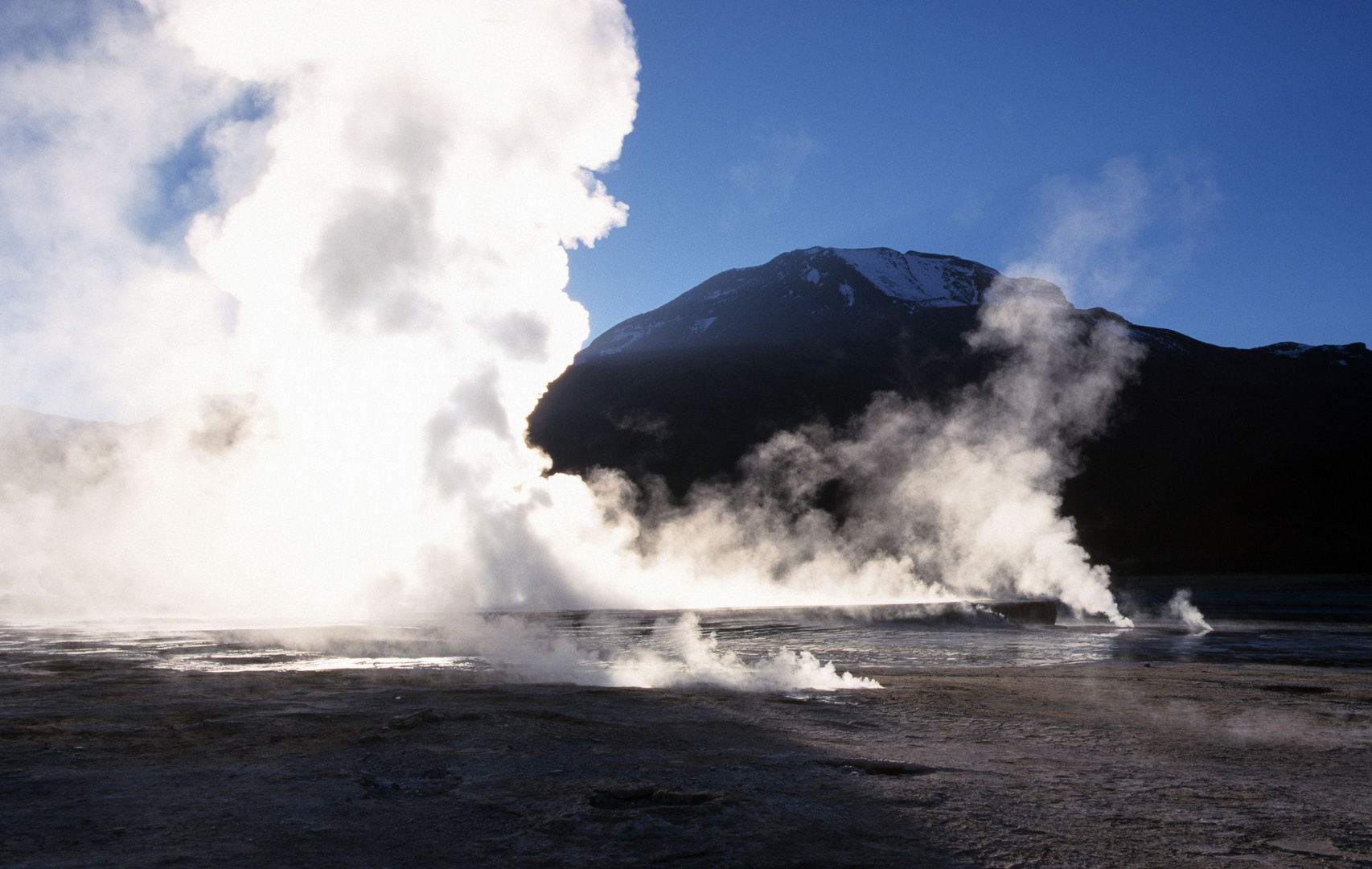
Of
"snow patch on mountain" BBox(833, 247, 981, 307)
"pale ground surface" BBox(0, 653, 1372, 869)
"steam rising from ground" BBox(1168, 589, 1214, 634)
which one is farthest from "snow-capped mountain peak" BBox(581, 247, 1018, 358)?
"pale ground surface" BBox(0, 653, 1372, 869)

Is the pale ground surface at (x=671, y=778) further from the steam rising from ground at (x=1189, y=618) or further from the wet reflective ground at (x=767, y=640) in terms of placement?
the steam rising from ground at (x=1189, y=618)

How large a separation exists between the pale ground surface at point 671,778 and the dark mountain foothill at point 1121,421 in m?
66.3

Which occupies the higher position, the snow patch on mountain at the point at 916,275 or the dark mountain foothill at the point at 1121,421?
the snow patch on mountain at the point at 916,275

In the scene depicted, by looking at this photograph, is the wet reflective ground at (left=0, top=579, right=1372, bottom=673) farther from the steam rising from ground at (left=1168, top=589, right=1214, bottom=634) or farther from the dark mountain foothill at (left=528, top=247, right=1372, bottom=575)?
the dark mountain foothill at (left=528, top=247, right=1372, bottom=575)

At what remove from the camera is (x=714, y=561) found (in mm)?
45094

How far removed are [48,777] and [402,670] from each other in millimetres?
6190

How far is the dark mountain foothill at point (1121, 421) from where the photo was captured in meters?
77.9

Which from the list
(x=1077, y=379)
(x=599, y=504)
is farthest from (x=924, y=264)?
(x=599, y=504)

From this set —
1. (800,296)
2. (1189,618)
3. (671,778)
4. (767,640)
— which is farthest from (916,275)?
(671,778)

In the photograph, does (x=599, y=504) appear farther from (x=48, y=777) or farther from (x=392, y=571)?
(x=48, y=777)

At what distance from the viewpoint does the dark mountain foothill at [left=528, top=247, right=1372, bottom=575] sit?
77938mm

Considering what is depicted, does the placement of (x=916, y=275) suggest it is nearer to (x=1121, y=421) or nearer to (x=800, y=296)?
(x=800, y=296)

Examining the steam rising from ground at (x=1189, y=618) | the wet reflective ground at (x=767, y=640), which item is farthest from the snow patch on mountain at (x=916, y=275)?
the wet reflective ground at (x=767, y=640)

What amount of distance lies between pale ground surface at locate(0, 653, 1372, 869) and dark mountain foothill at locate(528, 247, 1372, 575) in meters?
66.3
